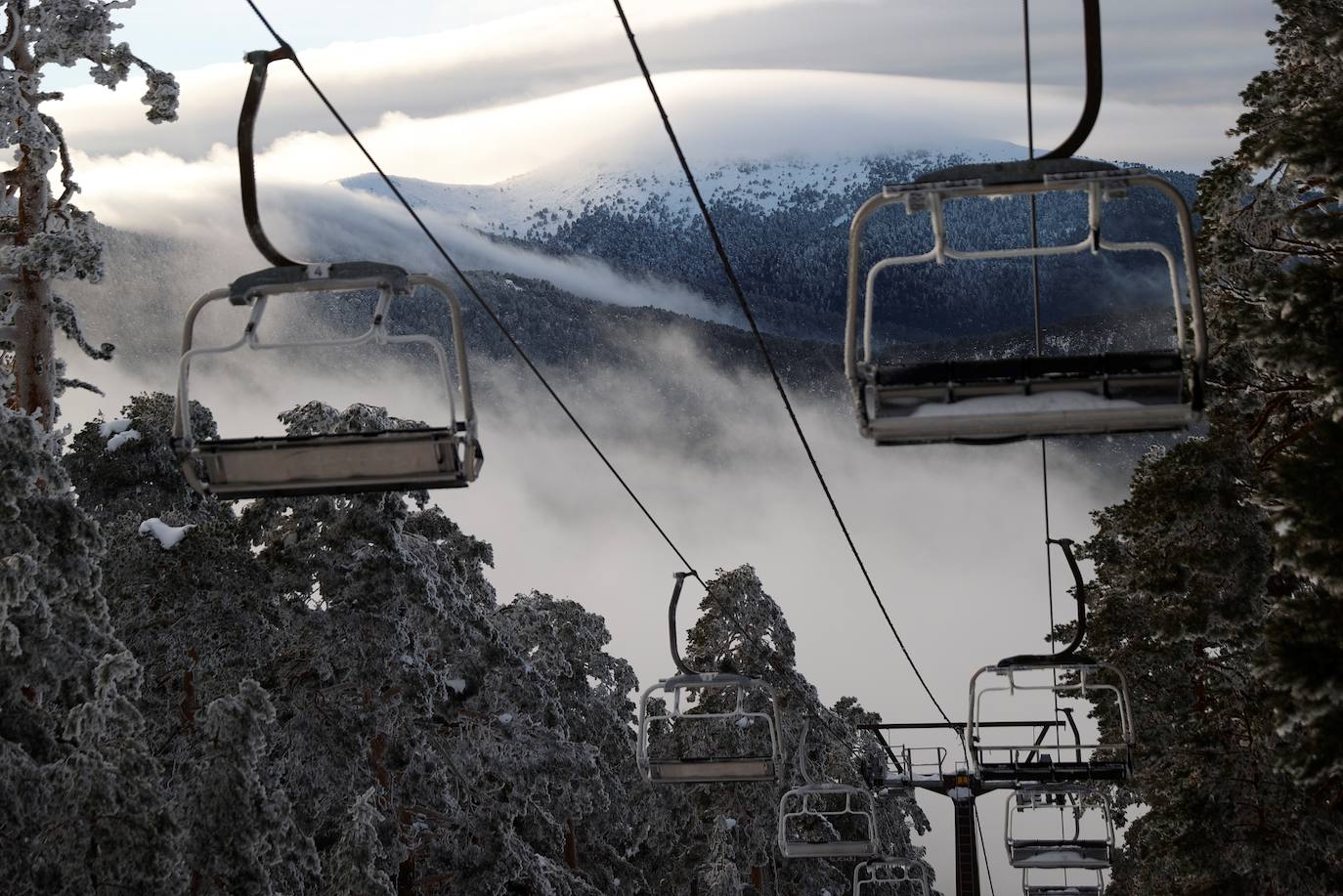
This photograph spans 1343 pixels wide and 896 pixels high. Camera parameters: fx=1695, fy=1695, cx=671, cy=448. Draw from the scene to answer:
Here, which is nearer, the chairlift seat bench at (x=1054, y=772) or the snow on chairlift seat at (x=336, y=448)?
the snow on chairlift seat at (x=336, y=448)

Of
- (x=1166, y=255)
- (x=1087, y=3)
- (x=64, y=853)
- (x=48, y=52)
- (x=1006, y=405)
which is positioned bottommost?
(x=64, y=853)

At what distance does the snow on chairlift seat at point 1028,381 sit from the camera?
25.3 ft

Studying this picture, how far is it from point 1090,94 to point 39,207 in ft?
51.0

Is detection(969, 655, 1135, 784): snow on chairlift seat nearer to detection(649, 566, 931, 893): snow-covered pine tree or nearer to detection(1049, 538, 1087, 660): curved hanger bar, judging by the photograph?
detection(1049, 538, 1087, 660): curved hanger bar

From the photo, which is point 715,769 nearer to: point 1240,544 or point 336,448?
point 1240,544

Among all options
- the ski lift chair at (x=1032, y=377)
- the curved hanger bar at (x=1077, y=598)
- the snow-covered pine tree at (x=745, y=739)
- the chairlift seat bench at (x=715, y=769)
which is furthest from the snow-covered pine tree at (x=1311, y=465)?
the snow-covered pine tree at (x=745, y=739)

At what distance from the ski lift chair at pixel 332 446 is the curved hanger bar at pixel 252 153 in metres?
0.41

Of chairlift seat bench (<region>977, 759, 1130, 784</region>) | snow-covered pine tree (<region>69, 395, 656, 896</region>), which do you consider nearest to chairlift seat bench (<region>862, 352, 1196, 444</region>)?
chairlift seat bench (<region>977, 759, 1130, 784</region>)

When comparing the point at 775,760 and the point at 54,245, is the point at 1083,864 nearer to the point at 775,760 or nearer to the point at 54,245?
the point at 775,760

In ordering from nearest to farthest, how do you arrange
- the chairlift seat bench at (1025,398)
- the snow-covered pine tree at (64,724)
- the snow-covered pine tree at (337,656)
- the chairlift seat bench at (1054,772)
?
the chairlift seat bench at (1025,398) → the snow-covered pine tree at (64,724) → the chairlift seat bench at (1054,772) → the snow-covered pine tree at (337,656)

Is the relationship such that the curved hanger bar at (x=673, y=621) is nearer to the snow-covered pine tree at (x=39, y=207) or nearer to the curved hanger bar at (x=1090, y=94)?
the snow-covered pine tree at (x=39, y=207)

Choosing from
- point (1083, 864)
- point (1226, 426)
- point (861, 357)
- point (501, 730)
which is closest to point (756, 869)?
point (501, 730)

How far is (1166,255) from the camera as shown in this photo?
8.33 metres

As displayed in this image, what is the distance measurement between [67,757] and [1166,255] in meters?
12.9
